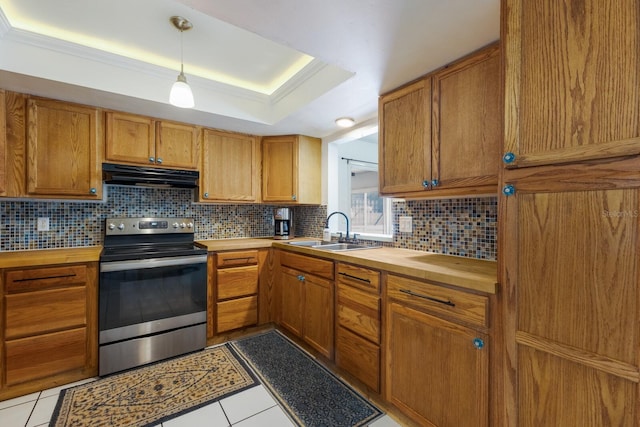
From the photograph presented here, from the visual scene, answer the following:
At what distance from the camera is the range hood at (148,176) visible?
2240 millimetres

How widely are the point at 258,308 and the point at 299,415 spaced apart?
1198mm

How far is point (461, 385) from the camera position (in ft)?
4.21

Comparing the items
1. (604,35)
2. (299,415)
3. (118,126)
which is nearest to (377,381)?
(299,415)

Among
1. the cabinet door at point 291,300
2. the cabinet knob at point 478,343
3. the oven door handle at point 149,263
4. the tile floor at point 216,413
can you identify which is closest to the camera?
the cabinet knob at point 478,343

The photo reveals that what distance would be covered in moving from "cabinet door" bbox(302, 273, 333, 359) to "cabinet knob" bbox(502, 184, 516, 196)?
1277 mm

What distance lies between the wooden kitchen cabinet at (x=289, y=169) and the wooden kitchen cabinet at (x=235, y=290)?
0.69m

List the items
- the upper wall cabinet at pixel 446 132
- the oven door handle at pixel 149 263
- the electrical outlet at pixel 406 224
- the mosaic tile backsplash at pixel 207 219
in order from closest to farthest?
the upper wall cabinet at pixel 446 132 < the mosaic tile backsplash at pixel 207 219 < the oven door handle at pixel 149 263 < the electrical outlet at pixel 406 224

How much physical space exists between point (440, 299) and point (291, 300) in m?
1.48

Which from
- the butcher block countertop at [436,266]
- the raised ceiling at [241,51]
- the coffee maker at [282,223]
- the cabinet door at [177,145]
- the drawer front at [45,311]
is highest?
the raised ceiling at [241,51]

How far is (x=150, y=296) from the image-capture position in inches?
85.5

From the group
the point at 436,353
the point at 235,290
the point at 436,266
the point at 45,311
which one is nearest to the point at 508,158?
the point at 436,266

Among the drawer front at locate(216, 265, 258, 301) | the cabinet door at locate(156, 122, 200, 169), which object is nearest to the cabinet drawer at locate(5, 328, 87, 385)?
Answer: the drawer front at locate(216, 265, 258, 301)

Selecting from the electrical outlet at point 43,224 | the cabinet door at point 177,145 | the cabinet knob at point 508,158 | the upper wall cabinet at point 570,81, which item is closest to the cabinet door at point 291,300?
the cabinet door at point 177,145

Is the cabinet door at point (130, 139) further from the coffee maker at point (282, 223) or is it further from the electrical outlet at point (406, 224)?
the electrical outlet at point (406, 224)
